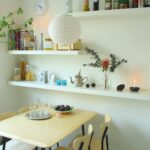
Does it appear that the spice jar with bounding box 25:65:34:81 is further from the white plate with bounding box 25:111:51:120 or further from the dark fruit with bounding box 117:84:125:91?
the dark fruit with bounding box 117:84:125:91

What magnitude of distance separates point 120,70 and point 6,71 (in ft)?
4.72

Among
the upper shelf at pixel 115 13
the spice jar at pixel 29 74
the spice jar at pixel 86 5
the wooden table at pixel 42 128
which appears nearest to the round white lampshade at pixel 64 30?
the upper shelf at pixel 115 13

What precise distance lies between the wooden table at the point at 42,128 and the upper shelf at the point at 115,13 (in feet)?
3.42

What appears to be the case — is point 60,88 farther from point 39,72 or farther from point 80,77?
point 39,72

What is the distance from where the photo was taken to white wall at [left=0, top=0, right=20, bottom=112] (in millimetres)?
2965

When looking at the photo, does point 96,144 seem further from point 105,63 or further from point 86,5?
point 86,5

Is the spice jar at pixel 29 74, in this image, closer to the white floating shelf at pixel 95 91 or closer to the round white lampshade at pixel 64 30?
the white floating shelf at pixel 95 91

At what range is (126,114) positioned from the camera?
2604mm

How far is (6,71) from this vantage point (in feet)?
10.0

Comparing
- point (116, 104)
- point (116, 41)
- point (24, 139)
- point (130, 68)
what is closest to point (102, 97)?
point (116, 104)

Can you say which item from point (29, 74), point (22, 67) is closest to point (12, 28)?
point (22, 67)

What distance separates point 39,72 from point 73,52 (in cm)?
64

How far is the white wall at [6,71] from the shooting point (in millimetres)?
2965

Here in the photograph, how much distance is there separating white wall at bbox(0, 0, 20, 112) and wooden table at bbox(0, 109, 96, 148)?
64 centimetres
